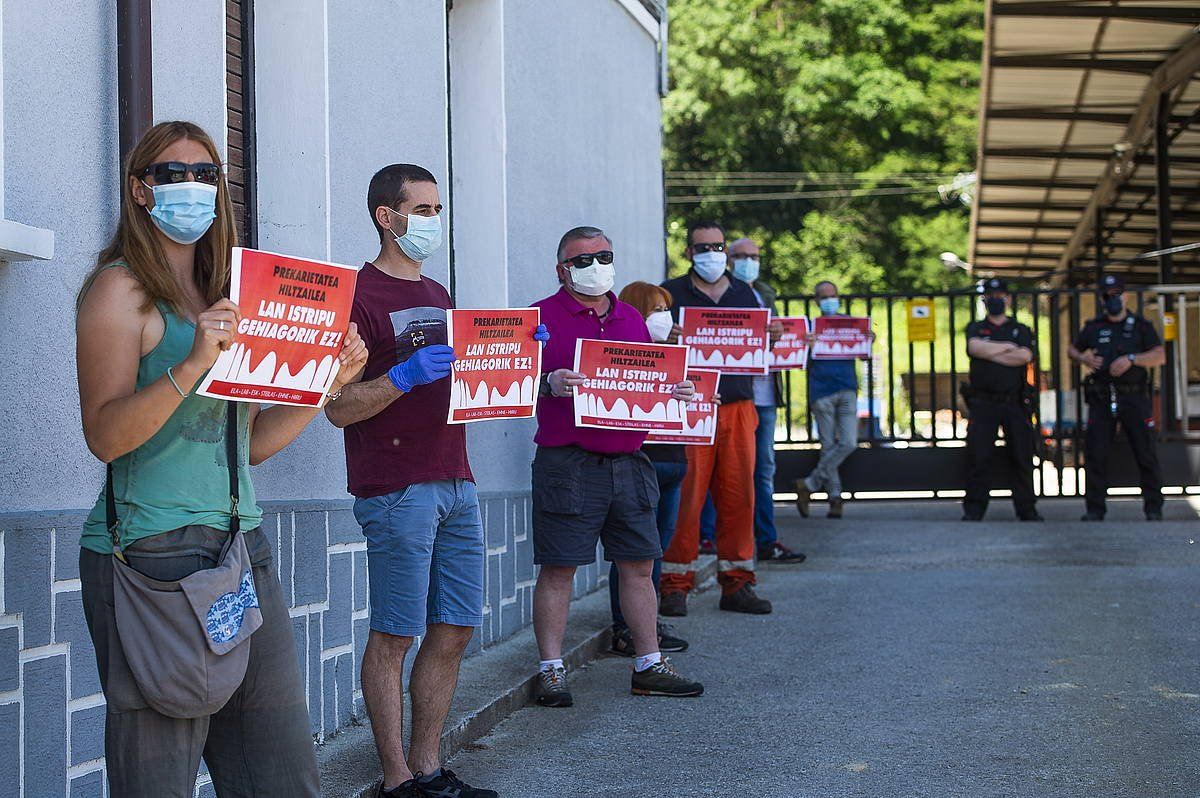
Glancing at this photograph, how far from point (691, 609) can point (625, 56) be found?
4.35 meters

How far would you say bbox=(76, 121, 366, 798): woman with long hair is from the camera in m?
3.08

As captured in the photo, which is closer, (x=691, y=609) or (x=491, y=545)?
(x=491, y=545)

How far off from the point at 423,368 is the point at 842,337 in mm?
10031

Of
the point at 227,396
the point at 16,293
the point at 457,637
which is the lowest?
the point at 457,637

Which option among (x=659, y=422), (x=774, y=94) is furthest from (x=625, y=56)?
(x=774, y=94)

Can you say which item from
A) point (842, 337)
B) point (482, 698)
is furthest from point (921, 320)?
point (482, 698)

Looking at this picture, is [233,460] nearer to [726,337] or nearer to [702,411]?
[702,411]

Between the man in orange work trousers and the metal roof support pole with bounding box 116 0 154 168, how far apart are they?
444 centimetres

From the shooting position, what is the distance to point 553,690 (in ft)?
22.0

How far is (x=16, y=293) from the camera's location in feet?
12.8

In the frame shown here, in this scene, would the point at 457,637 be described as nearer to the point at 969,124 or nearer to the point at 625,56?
the point at 625,56

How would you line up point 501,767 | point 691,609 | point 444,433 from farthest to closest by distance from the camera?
1. point 691,609
2. point 501,767
3. point 444,433

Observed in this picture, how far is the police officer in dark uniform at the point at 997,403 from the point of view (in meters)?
14.1

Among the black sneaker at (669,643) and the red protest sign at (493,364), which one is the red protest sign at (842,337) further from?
the red protest sign at (493,364)
